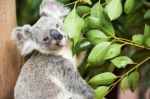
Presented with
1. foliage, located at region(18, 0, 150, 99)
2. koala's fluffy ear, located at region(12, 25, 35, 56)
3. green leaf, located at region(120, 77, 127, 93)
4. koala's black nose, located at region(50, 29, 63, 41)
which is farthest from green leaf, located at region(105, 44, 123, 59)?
koala's fluffy ear, located at region(12, 25, 35, 56)

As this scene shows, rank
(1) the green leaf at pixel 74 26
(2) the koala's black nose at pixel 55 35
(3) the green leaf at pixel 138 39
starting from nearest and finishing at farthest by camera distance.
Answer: (1) the green leaf at pixel 74 26, (3) the green leaf at pixel 138 39, (2) the koala's black nose at pixel 55 35

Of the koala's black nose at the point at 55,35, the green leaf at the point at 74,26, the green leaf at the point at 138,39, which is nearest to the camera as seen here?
the green leaf at the point at 74,26

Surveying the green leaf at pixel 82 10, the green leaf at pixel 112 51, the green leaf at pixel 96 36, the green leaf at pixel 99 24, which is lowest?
the green leaf at pixel 112 51

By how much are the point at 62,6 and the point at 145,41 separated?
0.39 metres

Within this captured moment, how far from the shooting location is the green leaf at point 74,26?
54.7 inches

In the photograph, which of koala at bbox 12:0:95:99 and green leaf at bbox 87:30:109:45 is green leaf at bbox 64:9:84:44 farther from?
koala at bbox 12:0:95:99

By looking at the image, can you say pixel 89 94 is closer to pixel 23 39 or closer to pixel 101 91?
pixel 101 91

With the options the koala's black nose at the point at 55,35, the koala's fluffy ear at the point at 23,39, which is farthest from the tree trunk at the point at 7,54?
the koala's black nose at the point at 55,35

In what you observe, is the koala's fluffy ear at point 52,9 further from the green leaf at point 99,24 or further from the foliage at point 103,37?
the green leaf at point 99,24

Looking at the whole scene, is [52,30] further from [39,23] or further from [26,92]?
[26,92]

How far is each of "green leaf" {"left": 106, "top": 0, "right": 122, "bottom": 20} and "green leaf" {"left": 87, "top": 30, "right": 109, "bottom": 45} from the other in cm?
8

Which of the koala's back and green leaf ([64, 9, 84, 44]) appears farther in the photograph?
the koala's back

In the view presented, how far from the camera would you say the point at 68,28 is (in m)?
1.40

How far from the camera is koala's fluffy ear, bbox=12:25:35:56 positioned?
168 cm
